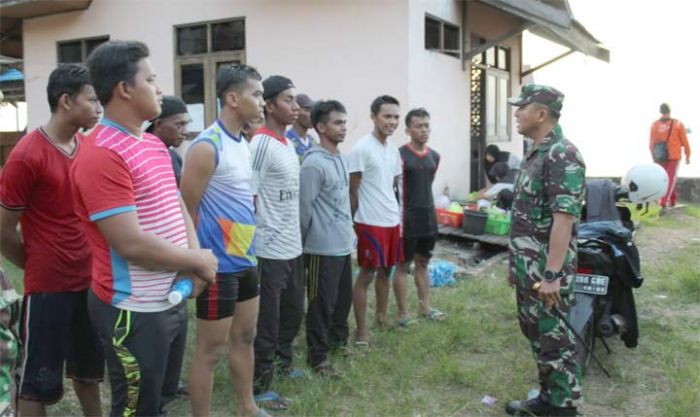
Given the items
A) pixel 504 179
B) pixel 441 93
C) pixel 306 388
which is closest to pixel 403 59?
pixel 441 93

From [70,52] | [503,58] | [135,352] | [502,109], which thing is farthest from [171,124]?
[503,58]

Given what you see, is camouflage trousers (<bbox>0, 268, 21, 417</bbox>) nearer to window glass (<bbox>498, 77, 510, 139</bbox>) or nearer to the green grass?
the green grass

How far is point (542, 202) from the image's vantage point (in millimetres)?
3242

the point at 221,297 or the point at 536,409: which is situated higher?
the point at 221,297

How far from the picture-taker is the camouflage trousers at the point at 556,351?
3.27 m

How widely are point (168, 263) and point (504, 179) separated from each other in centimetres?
788

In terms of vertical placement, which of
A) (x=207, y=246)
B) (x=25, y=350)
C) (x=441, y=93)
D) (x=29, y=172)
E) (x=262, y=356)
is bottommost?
(x=262, y=356)

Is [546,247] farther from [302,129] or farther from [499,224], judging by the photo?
[499,224]

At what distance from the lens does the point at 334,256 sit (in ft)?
13.4

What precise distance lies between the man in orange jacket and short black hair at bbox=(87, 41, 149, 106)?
10.9 m

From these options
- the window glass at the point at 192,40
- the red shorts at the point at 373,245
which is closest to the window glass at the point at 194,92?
the window glass at the point at 192,40

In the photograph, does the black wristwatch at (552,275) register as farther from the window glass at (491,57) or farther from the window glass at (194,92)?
the window glass at (491,57)

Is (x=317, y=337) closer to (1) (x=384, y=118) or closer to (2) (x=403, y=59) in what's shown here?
(1) (x=384, y=118)

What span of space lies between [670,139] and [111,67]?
1120cm
